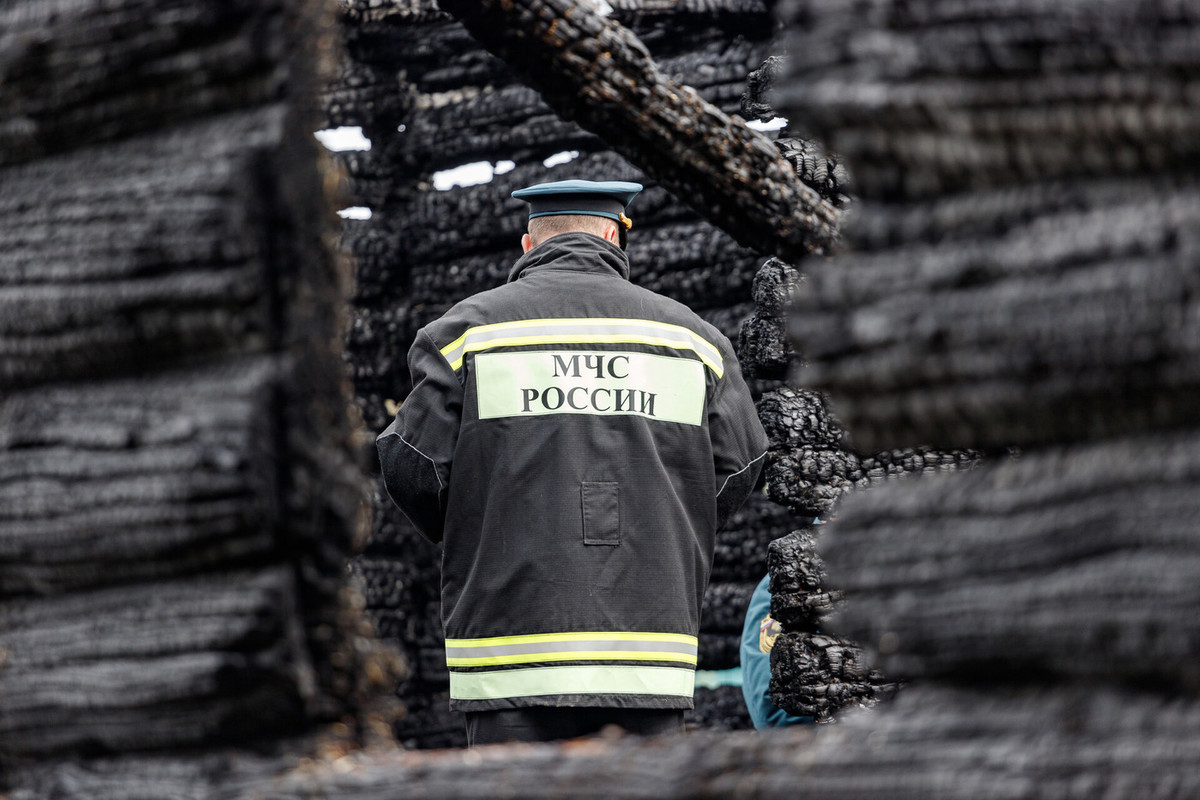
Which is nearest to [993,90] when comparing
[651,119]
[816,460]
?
[651,119]

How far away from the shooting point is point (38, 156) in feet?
5.37

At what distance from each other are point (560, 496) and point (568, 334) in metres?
0.45

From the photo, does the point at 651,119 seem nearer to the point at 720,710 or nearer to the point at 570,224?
the point at 570,224

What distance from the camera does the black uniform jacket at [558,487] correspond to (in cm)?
327

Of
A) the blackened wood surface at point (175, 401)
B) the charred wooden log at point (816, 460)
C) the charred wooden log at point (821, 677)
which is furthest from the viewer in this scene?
the charred wooden log at point (816, 460)

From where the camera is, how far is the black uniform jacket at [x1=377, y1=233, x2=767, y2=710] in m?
3.27

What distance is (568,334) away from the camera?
3.41 meters

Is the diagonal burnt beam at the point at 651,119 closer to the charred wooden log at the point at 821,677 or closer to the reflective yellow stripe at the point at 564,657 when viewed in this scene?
the reflective yellow stripe at the point at 564,657

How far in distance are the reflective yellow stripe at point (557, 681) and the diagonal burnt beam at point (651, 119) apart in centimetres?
117

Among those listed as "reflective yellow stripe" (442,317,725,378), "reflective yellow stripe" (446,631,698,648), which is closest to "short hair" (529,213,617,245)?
"reflective yellow stripe" (442,317,725,378)

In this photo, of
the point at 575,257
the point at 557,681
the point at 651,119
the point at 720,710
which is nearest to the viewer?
the point at 651,119

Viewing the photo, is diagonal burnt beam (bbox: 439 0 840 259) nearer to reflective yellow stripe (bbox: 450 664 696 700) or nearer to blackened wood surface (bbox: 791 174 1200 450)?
reflective yellow stripe (bbox: 450 664 696 700)

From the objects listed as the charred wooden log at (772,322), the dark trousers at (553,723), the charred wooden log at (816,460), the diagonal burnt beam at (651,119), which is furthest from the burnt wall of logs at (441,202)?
the diagonal burnt beam at (651,119)

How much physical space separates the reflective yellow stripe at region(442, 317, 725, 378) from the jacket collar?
Answer: 0.73ft
